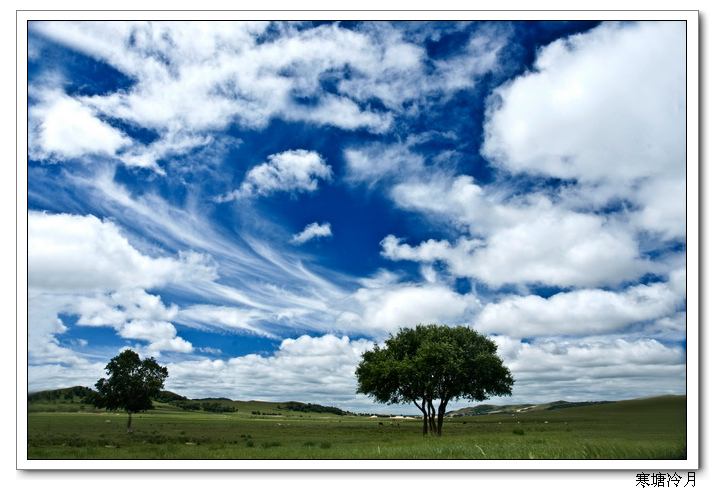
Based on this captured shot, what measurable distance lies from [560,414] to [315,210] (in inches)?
548

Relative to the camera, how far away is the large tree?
121ft

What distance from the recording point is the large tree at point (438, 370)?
3703 cm

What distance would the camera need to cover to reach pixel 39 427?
15828 millimetres

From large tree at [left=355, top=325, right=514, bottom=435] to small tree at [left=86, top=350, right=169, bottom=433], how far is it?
63.1 ft

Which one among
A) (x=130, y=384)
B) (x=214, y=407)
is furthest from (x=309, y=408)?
(x=130, y=384)

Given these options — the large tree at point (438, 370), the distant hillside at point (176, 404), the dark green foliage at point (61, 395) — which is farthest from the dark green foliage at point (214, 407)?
the large tree at point (438, 370)

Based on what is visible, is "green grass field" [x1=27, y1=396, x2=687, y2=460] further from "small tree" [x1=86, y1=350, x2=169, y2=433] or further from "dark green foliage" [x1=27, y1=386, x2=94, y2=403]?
"small tree" [x1=86, y1=350, x2=169, y2=433]

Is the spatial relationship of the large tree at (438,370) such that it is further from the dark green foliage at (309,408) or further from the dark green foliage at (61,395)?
the dark green foliage at (61,395)

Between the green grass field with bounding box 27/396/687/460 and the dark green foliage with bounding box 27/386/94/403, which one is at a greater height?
the dark green foliage with bounding box 27/386/94/403

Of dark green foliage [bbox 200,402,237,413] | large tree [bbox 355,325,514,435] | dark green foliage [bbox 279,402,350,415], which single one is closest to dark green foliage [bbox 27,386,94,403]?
dark green foliage [bbox 200,402,237,413]

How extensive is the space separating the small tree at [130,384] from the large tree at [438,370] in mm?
19246
